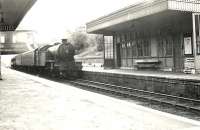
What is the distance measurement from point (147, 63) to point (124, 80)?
10.8 ft

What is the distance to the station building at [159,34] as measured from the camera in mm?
15578

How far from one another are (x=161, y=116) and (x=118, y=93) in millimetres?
8269

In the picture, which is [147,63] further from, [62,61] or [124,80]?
[62,61]

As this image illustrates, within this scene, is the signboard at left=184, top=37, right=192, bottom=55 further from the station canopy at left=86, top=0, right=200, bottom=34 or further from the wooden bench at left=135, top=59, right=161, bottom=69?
the wooden bench at left=135, top=59, right=161, bottom=69

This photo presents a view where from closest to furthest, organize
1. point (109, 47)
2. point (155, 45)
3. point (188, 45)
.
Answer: point (188, 45) → point (155, 45) → point (109, 47)

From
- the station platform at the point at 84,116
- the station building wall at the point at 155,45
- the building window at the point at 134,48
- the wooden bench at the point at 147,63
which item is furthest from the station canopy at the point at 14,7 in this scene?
the building window at the point at 134,48

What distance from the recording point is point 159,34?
1997 centimetres

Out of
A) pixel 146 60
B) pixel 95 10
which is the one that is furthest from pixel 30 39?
pixel 146 60

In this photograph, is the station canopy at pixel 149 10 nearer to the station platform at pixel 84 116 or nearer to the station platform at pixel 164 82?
the station platform at pixel 164 82

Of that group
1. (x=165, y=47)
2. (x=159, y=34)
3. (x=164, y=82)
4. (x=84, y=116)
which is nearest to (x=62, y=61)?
(x=159, y=34)

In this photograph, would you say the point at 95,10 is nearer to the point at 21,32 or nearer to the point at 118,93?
the point at 21,32

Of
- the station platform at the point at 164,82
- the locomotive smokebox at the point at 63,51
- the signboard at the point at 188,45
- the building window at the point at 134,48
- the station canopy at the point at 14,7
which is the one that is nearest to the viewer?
the station platform at the point at 164,82

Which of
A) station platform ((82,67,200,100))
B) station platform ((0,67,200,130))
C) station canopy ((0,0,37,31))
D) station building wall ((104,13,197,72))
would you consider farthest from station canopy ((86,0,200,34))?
station platform ((0,67,200,130))

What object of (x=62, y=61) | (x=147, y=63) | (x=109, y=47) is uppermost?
(x=109, y=47)
